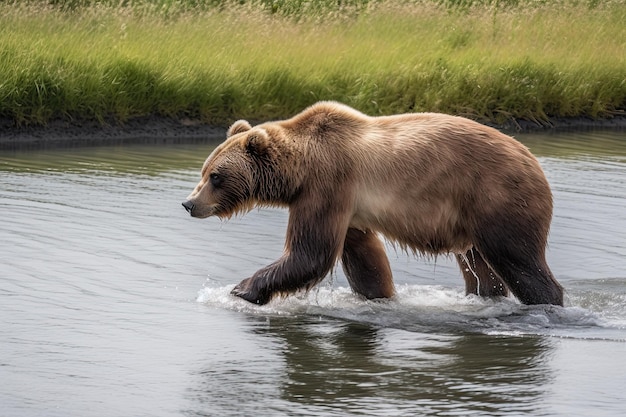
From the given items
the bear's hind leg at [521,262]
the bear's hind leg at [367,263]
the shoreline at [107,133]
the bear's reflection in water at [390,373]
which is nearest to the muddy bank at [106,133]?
the shoreline at [107,133]

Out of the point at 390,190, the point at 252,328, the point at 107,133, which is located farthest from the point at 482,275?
the point at 107,133

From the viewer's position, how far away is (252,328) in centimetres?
708

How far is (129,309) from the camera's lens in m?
7.34

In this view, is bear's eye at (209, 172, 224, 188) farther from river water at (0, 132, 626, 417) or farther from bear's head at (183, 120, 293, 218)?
river water at (0, 132, 626, 417)

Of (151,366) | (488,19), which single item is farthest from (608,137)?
(151,366)

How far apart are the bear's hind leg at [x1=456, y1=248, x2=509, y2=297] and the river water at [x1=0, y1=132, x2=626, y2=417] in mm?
94

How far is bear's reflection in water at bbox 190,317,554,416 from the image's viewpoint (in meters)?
5.68

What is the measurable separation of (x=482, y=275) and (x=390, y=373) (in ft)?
5.65

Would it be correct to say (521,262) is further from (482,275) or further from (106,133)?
(106,133)

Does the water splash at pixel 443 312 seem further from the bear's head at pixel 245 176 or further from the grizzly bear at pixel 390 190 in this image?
the bear's head at pixel 245 176

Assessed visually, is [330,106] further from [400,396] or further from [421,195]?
[400,396]

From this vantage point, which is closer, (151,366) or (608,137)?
(151,366)

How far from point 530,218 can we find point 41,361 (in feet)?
8.51

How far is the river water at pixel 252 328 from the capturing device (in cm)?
579
